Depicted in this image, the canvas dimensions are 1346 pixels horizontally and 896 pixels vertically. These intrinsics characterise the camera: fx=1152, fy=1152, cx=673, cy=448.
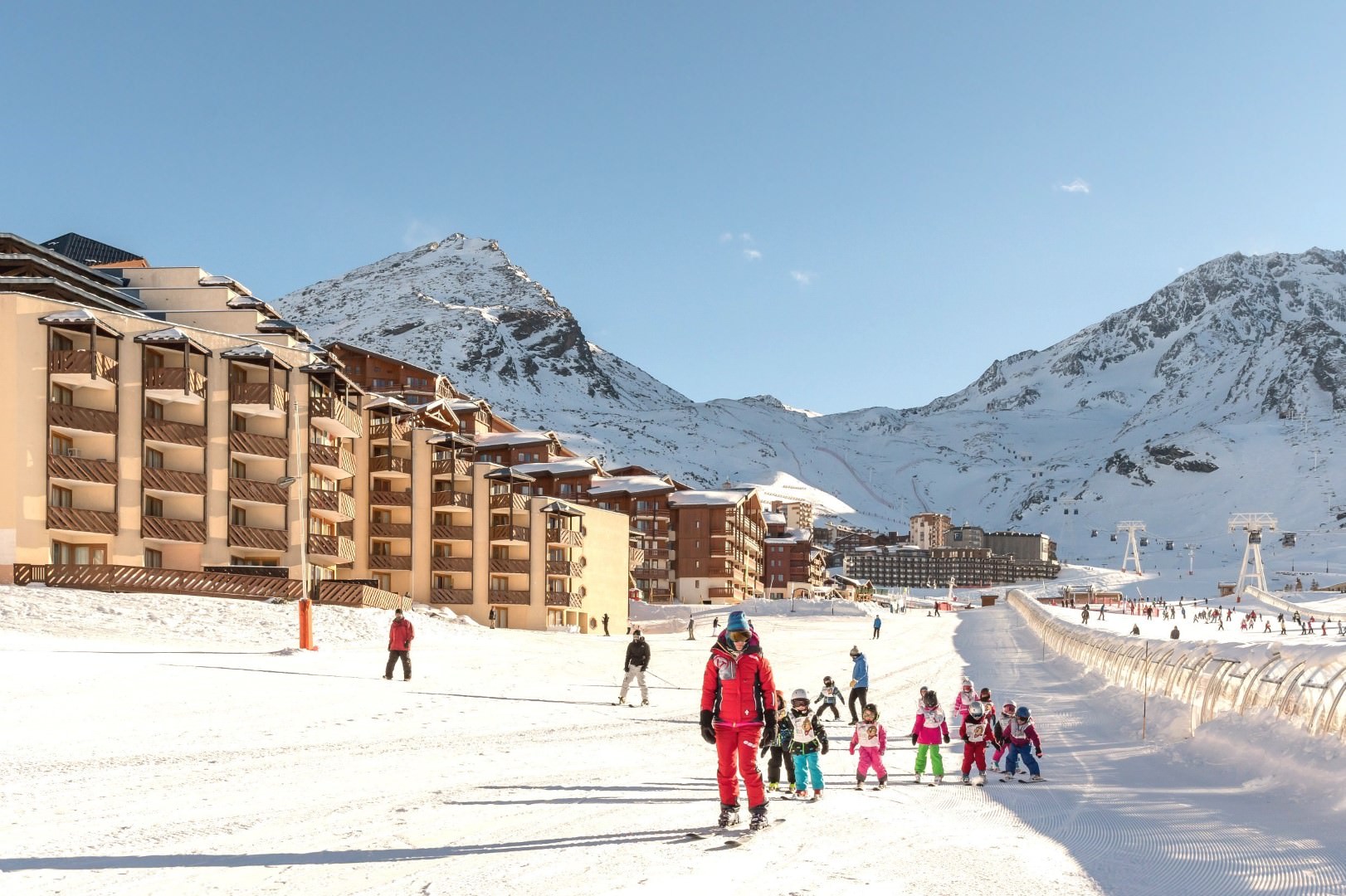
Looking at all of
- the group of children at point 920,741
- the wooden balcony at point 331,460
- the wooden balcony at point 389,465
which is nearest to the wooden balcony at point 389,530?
the wooden balcony at point 389,465

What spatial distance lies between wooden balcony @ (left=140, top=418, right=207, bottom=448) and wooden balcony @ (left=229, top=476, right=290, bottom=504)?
202cm

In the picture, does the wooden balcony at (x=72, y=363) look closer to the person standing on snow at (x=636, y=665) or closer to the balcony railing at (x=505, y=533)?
the person standing on snow at (x=636, y=665)

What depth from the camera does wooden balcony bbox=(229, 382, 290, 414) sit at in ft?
149

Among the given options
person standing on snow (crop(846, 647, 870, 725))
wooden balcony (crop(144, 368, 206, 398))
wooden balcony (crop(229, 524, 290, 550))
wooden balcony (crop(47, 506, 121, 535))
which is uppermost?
wooden balcony (crop(144, 368, 206, 398))

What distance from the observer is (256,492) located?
4538cm

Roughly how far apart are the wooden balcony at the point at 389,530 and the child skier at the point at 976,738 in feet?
149

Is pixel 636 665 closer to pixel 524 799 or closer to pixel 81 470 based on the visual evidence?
pixel 524 799

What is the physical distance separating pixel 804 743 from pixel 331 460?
1551 inches

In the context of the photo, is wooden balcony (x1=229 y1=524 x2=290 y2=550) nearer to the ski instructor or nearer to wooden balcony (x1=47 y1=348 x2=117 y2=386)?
wooden balcony (x1=47 y1=348 x2=117 y2=386)

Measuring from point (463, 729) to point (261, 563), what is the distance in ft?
99.3

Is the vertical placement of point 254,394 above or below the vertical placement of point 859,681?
above

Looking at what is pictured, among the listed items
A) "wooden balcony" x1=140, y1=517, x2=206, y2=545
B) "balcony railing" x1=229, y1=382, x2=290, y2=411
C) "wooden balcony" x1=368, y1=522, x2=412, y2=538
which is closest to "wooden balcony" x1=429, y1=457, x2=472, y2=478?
"wooden balcony" x1=368, y1=522, x2=412, y2=538

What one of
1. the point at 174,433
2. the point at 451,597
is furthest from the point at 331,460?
the point at 451,597

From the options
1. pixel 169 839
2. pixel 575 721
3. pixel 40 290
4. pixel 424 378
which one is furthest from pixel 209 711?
pixel 424 378
